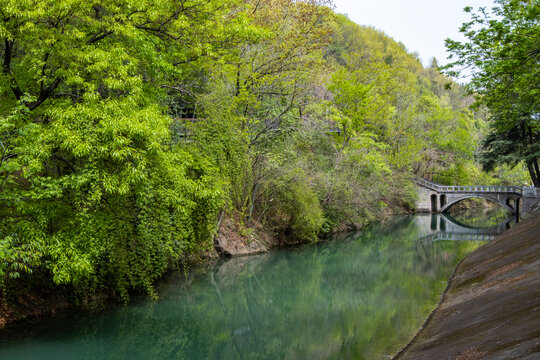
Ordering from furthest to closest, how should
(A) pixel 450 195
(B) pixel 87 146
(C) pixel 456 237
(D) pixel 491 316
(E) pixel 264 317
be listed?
(A) pixel 450 195 < (C) pixel 456 237 < (E) pixel 264 317 < (B) pixel 87 146 < (D) pixel 491 316

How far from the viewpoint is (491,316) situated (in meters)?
11.2

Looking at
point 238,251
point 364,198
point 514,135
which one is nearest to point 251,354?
point 238,251

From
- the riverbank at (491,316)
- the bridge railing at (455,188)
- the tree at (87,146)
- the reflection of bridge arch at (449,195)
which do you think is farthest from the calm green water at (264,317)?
the reflection of bridge arch at (449,195)

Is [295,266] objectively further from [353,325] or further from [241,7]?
[241,7]

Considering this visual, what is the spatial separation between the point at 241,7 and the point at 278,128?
27.1ft

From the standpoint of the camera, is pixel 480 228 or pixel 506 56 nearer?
pixel 506 56

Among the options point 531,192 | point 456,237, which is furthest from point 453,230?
point 531,192

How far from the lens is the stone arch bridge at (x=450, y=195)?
2331 inches

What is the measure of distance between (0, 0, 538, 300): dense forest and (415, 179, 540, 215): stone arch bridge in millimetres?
33788

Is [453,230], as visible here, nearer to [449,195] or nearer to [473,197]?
[473,197]

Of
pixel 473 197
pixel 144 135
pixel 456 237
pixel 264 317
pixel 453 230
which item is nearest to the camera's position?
pixel 144 135

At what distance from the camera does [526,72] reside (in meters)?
17.7

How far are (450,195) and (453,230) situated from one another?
775 inches

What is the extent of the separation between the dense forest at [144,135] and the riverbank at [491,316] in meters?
7.50
